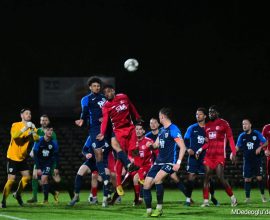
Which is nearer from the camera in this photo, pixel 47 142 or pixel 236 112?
pixel 47 142

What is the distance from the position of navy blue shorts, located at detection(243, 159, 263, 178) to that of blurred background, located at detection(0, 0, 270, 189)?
25.9 ft

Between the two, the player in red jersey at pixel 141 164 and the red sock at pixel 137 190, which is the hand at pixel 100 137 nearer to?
the player in red jersey at pixel 141 164

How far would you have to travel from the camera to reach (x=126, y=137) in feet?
43.6

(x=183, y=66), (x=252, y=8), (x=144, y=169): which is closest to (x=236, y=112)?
(x=183, y=66)

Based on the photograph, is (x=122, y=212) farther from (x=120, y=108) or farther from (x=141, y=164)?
(x=141, y=164)

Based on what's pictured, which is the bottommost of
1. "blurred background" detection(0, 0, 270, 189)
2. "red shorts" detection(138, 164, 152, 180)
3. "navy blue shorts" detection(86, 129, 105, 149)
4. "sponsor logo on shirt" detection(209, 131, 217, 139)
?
"red shorts" detection(138, 164, 152, 180)

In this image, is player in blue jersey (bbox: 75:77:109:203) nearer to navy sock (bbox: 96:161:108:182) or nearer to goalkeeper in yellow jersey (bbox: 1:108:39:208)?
Answer: navy sock (bbox: 96:161:108:182)

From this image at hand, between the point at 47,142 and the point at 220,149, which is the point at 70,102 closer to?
the point at 47,142

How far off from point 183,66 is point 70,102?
576 cm

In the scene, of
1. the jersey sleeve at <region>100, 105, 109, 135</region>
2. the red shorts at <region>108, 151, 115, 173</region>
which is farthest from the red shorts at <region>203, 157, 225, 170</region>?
the jersey sleeve at <region>100, 105, 109, 135</region>

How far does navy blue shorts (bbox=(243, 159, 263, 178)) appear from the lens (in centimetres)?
1666

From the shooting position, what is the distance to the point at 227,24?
92.4 ft

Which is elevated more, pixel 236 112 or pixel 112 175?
pixel 236 112

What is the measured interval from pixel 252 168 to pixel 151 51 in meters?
11.3
